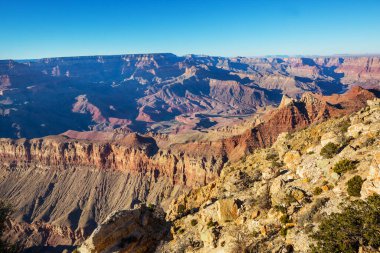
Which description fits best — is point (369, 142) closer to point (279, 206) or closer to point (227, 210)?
point (279, 206)

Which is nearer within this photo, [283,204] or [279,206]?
[279,206]

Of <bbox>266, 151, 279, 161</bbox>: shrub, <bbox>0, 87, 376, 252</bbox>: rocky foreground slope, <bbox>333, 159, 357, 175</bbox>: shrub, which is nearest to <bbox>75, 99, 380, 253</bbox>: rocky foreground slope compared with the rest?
<bbox>333, 159, 357, 175</bbox>: shrub

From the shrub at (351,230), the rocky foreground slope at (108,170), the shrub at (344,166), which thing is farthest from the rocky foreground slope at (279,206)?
the rocky foreground slope at (108,170)

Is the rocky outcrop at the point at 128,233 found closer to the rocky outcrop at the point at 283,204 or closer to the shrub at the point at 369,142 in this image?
the rocky outcrop at the point at 283,204

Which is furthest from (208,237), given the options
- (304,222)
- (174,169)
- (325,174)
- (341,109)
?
(341,109)

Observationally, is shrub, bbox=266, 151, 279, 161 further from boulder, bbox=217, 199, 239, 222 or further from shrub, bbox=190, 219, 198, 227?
boulder, bbox=217, 199, 239, 222

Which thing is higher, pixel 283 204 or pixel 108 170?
pixel 283 204

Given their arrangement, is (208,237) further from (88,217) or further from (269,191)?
(88,217)

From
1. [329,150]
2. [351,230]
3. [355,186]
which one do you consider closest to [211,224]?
[355,186]
